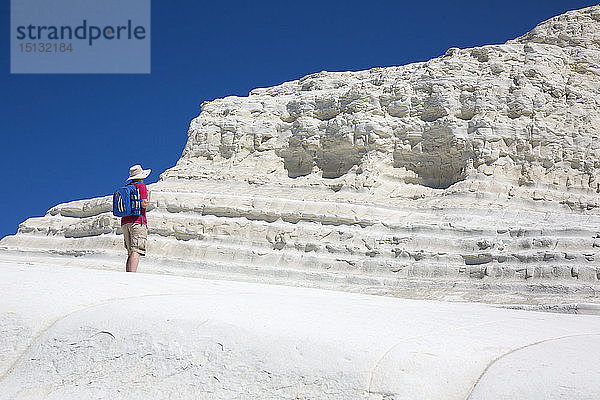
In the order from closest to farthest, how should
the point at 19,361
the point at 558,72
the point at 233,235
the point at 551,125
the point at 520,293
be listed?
the point at 19,361
the point at 520,293
the point at 233,235
the point at 551,125
the point at 558,72

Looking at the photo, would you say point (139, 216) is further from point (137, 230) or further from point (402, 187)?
point (402, 187)

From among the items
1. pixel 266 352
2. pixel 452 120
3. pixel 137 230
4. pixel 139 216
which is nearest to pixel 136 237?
pixel 137 230

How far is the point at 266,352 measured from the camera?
9.98 feet

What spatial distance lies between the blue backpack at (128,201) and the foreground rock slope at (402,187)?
414 centimetres

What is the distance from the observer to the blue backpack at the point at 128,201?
307 inches

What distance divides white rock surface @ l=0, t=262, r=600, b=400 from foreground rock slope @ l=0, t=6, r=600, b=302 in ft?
20.6

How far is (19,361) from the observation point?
3299 mm

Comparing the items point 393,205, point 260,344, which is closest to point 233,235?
point 393,205

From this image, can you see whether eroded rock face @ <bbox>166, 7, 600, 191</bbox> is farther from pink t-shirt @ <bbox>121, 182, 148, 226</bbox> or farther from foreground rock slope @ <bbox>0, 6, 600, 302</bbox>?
pink t-shirt @ <bbox>121, 182, 148, 226</bbox>

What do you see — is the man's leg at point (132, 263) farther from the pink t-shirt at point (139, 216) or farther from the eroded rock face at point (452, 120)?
the eroded rock face at point (452, 120)

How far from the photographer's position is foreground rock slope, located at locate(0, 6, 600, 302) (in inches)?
415

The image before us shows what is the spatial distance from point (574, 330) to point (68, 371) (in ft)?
10.5

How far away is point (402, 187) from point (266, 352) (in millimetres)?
11533

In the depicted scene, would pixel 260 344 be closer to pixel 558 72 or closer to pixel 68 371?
pixel 68 371
